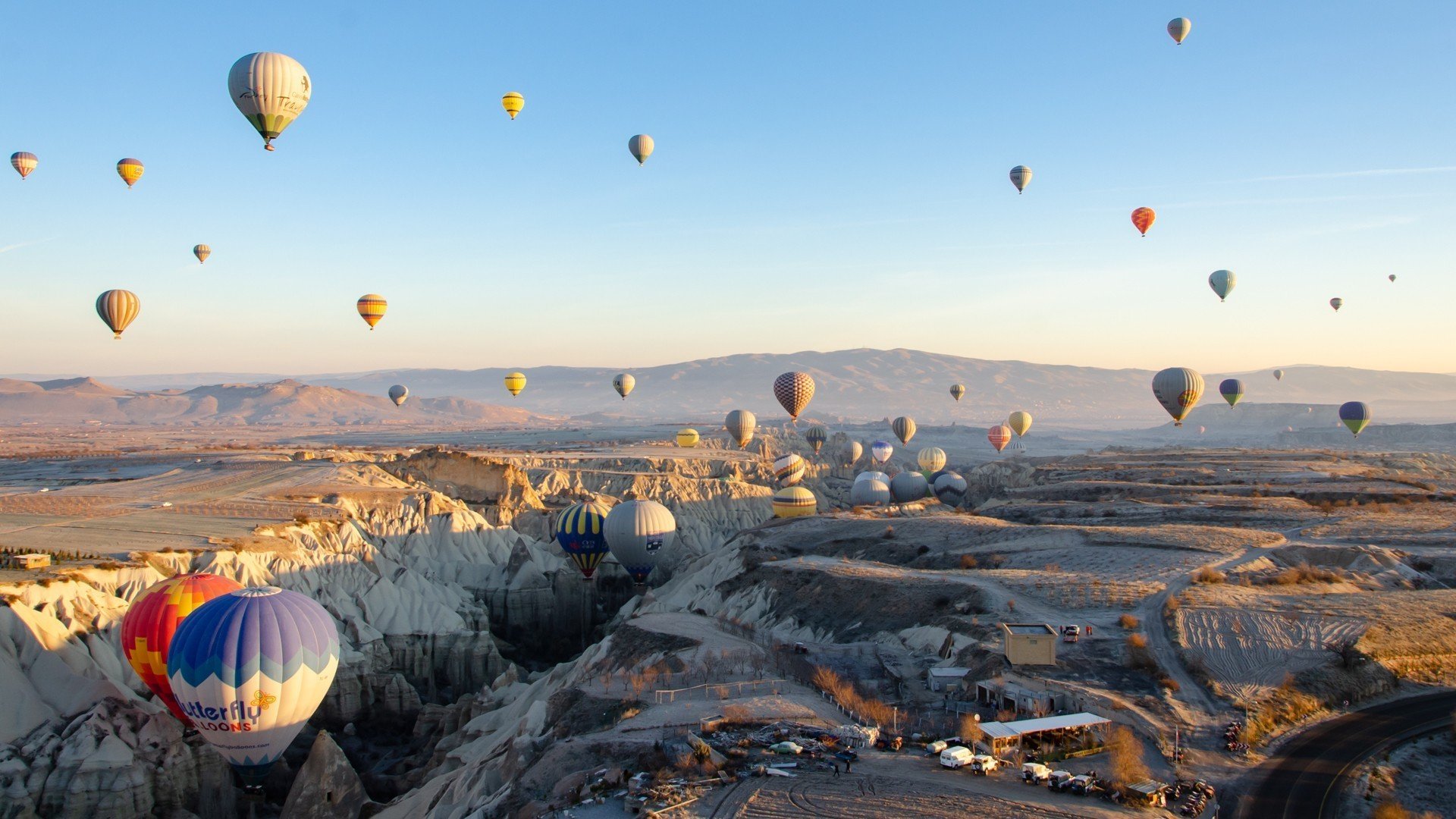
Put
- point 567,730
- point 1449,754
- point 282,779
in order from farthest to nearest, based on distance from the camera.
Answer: point 282,779, point 567,730, point 1449,754

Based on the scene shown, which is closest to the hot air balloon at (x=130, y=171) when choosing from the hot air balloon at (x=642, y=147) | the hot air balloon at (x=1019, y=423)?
the hot air balloon at (x=642, y=147)

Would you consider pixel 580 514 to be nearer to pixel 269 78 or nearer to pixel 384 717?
pixel 384 717

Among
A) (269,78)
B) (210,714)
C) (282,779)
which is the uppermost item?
(269,78)

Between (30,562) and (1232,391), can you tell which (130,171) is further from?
(1232,391)

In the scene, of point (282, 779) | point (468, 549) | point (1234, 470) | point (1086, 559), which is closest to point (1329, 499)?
point (1234, 470)

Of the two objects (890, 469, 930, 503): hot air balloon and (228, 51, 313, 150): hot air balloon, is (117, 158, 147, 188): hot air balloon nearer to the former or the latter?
(228, 51, 313, 150): hot air balloon

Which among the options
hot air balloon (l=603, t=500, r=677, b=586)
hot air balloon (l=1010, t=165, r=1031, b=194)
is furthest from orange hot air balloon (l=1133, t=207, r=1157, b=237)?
→ hot air balloon (l=603, t=500, r=677, b=586)
